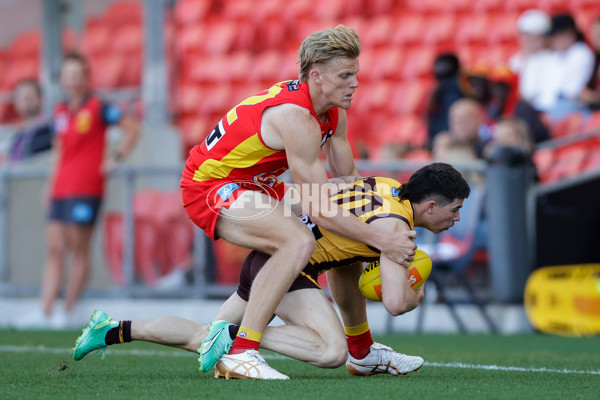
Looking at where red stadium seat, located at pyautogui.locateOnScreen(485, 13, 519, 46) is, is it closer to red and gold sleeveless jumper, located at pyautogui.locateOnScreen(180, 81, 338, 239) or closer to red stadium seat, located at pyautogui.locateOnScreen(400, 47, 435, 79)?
red stadium seat, located at pyautogui.locateOnScreen(400, 47, 435, 79)

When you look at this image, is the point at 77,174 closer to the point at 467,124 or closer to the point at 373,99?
the point at 467,124

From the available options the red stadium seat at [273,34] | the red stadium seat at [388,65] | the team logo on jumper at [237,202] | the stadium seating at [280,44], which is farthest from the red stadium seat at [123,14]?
the team logo on jumper at [237,202]

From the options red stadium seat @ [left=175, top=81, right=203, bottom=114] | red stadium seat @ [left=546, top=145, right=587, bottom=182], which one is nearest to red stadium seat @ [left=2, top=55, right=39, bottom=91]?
red stadium seat @ [left=175, top=81, right=203, bottom=114]

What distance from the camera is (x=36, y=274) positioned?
9656 mm

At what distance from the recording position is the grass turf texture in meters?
4.07

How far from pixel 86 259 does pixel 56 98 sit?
3757 mm

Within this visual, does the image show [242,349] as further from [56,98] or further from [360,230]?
[56,98]

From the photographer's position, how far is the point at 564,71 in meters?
10.3

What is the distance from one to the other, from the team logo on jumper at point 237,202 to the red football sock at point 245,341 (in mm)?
524

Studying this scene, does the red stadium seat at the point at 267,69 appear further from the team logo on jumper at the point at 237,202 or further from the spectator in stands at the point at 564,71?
the team logo on jumper at the point at 237,202

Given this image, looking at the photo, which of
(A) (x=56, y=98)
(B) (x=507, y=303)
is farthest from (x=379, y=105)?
(B) (x=507, y=303)

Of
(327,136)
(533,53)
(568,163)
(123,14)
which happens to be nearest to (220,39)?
(123,14)

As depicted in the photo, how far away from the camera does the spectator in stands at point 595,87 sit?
32.1ft

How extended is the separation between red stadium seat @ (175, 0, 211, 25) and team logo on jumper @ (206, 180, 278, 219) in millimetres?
11214
